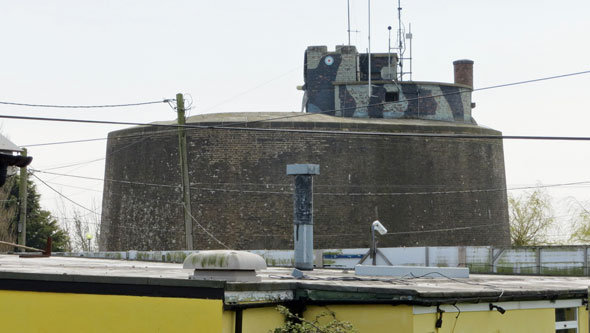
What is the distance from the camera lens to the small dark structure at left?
442 inches

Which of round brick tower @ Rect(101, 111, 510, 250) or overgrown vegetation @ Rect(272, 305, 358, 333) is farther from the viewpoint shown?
round brick tower @ Rect(101, 111, 510, 250)

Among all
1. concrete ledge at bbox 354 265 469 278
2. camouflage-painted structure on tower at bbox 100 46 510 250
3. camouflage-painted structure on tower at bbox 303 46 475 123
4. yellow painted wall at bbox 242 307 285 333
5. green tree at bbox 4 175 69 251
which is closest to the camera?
yellow painted wall at bbox 242 307 285 333

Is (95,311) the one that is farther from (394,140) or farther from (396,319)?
(394,140)

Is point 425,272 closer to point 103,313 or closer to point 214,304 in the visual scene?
point 214,304

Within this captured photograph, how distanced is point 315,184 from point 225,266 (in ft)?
81.0

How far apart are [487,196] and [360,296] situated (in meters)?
28.5

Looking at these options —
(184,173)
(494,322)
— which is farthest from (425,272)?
(184,173)

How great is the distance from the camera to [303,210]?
15977 mm

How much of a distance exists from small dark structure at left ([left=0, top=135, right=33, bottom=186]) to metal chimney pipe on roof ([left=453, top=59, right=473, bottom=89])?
3406 centimetres

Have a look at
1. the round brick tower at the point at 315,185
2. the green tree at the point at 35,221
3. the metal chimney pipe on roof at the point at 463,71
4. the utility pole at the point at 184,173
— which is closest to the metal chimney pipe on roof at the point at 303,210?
the utility pole at the point at 184,173

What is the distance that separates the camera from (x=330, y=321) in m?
10.8

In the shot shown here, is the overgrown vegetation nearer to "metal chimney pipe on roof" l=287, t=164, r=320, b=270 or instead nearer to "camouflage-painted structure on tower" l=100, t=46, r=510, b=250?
"metal chimney pipe on roof" l=287, t=164, r=320, b=270

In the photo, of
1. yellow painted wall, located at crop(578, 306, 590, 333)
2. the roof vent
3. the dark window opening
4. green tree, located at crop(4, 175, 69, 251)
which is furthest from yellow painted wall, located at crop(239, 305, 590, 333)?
green tree, located at crop(4, 175, 69, 251)

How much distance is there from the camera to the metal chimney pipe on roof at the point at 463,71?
143ft
